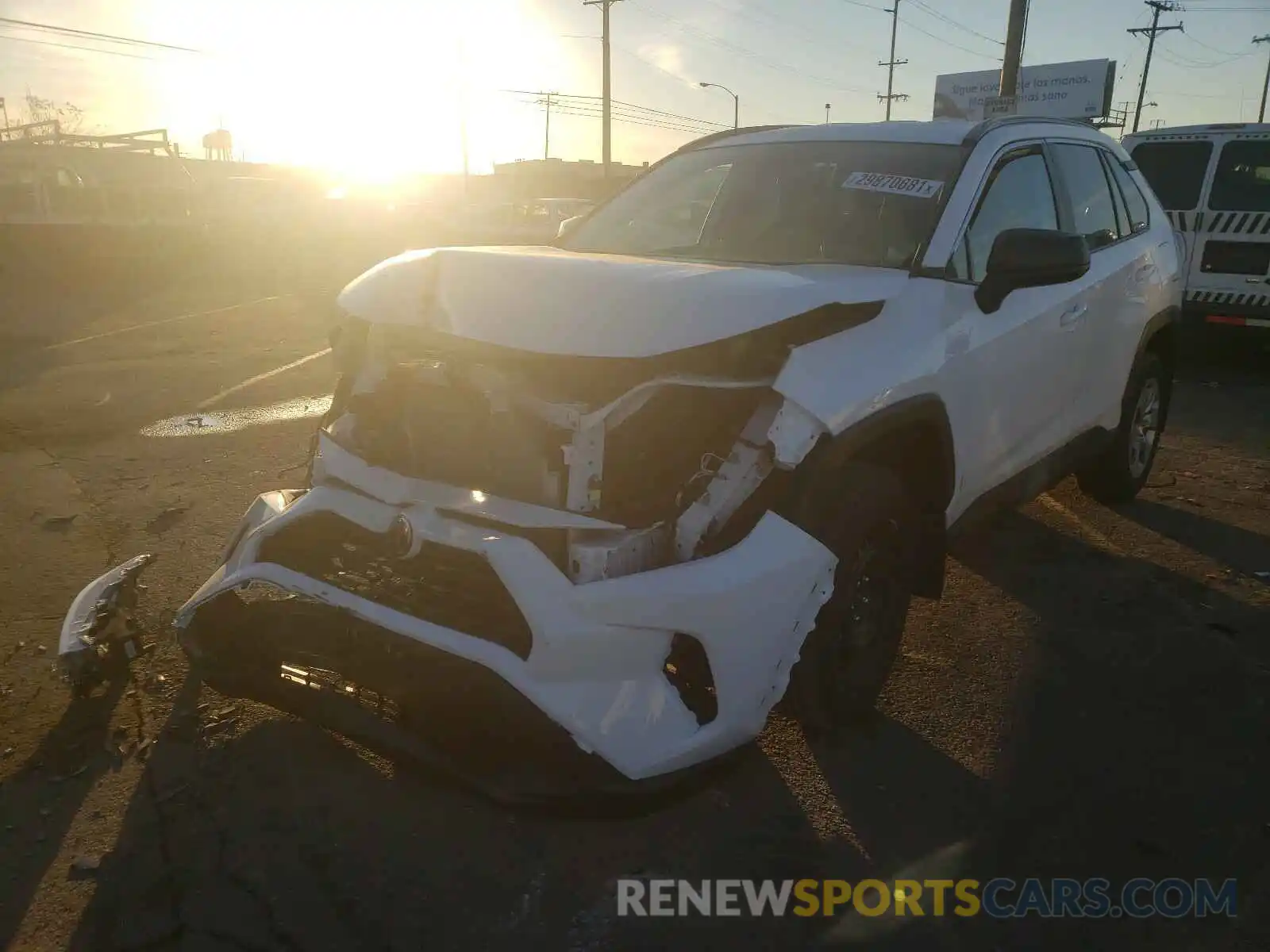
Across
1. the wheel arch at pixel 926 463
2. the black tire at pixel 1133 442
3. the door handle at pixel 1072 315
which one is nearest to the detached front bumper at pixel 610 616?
the wheel arch at pixel 926 463

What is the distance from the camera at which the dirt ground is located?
7.39 feet

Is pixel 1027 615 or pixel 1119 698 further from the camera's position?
pixel 1027 615

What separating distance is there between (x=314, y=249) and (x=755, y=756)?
26525 mm

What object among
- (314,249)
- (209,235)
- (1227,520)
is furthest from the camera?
(314,249)

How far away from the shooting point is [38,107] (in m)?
70.9

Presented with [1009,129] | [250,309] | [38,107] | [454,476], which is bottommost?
[250,309]

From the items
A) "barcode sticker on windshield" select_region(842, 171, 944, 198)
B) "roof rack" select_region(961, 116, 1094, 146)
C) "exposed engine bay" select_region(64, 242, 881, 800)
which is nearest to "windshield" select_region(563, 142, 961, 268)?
"barcode sticker on windshield" select_region(842, 171, 944, 198)

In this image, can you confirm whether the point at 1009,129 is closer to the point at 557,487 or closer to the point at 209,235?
the point at 557,487

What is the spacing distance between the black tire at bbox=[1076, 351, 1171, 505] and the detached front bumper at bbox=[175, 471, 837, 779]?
313 cm

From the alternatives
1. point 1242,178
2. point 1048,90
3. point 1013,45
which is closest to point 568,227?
point 1242,178

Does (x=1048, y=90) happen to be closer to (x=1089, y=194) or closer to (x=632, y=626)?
(x=1089, y=194)

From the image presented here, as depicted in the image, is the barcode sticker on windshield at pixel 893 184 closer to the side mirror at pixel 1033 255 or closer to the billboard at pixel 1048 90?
the side mirror at pixel 1033 255

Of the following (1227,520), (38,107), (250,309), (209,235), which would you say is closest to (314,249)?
(209,235)

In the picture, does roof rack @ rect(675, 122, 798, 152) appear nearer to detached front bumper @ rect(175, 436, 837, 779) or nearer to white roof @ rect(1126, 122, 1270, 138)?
detached front bumper @ rect(175, 436, 837, 779)
